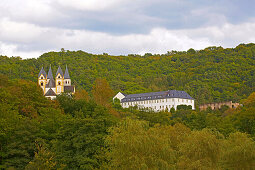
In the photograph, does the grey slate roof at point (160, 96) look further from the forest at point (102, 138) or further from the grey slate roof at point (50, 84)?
the grey slate roof at point (50, 84)

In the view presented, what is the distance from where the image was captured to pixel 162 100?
113188mm

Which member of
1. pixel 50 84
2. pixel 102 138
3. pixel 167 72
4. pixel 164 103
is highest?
pixel 167 72

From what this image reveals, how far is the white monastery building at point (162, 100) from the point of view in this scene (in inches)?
4387

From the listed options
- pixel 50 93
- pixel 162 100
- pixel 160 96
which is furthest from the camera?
pixel 160 96

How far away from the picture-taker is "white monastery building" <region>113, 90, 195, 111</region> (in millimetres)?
111438

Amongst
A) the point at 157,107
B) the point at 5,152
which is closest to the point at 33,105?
the point at 5,152

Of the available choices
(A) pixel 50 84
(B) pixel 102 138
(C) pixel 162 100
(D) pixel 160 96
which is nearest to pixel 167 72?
(D) pixel 160 96

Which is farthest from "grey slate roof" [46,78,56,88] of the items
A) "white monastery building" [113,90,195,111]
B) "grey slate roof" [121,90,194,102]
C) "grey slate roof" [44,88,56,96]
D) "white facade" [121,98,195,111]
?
"white facade" [121,98,195,111]

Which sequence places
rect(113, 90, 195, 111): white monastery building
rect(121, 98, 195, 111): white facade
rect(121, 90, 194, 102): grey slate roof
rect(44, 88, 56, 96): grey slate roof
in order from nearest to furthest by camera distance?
rect(44, 88, 56, 96): grey slate roof → rect(121, 98, 195, 111): white facade → rect(113, 90, 195, 111): white monastery building → rect(121, 90, 194, 102): grey slate roof

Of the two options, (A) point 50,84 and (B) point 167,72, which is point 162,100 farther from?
(B) point 167,72

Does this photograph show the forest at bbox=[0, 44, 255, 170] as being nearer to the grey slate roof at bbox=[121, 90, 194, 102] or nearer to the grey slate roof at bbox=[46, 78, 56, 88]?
the grey slate roof at bbox=[121, 90, 194, 102]

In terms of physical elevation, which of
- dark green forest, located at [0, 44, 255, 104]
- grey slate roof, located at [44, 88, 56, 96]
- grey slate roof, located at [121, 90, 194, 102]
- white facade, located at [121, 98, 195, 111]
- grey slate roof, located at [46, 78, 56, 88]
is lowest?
white facade, located at [121, 98, 195, 111]

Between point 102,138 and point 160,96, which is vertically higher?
point 160,96

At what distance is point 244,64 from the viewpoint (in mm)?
168875
